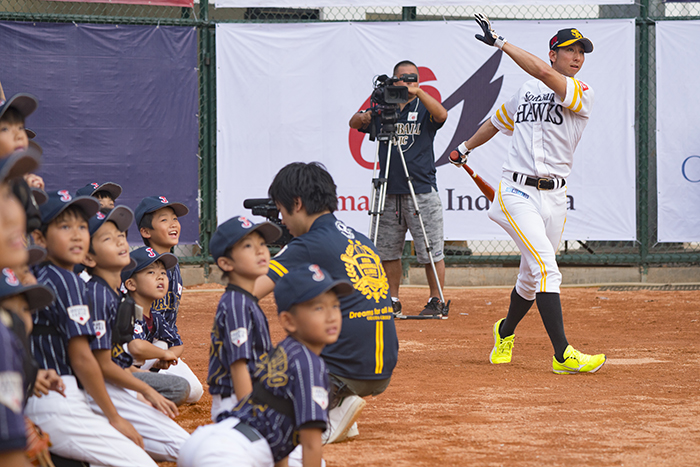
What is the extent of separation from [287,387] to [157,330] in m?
2.01

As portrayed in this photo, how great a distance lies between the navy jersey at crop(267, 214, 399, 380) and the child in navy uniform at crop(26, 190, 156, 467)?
31.2 inches

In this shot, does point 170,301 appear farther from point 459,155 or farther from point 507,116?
point 507,116

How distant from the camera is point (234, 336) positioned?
9.18 ft

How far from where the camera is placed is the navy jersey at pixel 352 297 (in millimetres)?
3293

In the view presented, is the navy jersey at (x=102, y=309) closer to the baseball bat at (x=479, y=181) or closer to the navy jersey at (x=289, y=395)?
the navy jersey at (x=289, y=395)

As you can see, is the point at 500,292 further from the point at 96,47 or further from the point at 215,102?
the point at 96,47

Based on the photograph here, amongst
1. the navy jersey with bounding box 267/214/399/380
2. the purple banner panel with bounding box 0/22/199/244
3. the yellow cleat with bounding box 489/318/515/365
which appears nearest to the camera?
the navy jersey with bounding box 267/214/399/380

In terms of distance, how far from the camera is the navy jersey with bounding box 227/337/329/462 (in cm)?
239

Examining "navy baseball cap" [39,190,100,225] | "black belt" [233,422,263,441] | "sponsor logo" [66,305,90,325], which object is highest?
"navy baseball cap" [39,190,100,225]

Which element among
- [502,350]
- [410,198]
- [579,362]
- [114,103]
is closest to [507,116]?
[502,350]

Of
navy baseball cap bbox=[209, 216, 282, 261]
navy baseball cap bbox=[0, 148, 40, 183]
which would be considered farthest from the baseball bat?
navy baseball cap bbox=[0, 148, 40, 183]

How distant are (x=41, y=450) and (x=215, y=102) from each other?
7.76 m

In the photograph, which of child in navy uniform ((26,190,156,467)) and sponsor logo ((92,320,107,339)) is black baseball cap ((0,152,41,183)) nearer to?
child in navy uniform ((26,190,156,467))

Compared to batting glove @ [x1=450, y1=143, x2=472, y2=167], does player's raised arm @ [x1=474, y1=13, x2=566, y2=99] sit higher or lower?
higher
